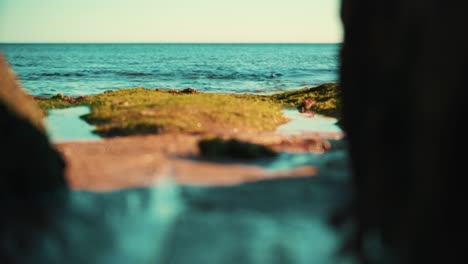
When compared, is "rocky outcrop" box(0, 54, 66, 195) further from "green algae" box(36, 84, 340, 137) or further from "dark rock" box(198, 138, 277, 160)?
"green algae" box(36, 84, 340, 137)

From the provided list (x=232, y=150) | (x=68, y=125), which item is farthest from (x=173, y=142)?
(x=68, y=125)

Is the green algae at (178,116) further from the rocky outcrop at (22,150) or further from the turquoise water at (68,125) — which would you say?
the rocky outcrop at (22,150)

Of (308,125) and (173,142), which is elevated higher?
(173,142)

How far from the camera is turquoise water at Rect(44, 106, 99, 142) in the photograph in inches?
594

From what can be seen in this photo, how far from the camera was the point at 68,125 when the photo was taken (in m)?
17.6

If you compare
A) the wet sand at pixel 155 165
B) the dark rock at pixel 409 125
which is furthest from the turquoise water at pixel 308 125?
the dark rock at pixel 409 125

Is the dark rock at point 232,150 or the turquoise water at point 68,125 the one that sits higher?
the dark rock at point 232,150

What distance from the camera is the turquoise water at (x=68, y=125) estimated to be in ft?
49.5

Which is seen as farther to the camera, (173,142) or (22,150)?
(173,142)

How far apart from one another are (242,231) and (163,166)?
12.1 ft

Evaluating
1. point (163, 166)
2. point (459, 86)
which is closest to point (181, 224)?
point (163, 166)

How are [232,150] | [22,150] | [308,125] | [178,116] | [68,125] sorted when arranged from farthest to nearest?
[308,125] → [68,125] → [178,116] → [232,150] → [22,150]

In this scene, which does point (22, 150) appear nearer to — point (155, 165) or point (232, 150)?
point (155, 165)

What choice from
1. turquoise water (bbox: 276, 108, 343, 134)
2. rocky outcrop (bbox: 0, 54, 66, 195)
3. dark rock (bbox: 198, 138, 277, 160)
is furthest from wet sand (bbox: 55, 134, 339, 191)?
turquoise water (bbox: 276, 108, 343, 134)
